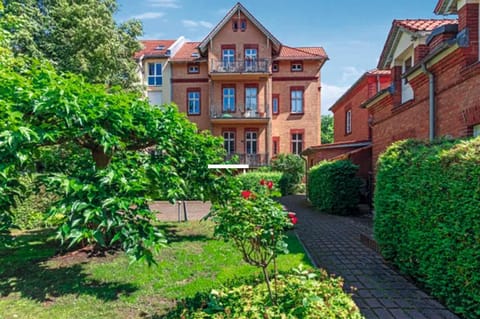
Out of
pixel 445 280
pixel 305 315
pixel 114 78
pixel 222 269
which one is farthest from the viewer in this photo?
pixel 114 78

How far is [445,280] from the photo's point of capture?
3676mm

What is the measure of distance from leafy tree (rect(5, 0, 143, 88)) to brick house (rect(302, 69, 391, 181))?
14070 mm

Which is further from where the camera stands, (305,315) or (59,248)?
(59,248)

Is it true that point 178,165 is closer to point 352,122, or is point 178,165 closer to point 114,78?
point 114,78

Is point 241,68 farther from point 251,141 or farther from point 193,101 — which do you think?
point 251,141

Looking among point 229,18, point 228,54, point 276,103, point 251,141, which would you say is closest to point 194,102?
point 228,54

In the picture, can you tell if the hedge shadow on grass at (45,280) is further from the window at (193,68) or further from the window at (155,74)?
the window at (155,74)

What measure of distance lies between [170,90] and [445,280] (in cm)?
2447

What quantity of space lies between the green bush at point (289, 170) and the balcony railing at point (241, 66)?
7347 millimetres

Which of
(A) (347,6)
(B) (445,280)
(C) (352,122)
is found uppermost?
(A) (347,6)

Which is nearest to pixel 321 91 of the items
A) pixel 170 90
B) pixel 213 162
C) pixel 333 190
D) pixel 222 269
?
pixel 170 90

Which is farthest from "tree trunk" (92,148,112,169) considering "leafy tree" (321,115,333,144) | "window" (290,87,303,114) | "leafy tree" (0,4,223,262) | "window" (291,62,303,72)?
"leafy tree" (321,115,333,144)

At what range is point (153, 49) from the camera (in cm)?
2730

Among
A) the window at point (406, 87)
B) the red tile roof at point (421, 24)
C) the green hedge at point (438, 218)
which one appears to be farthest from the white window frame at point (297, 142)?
the green hedge at point (438, 218)
